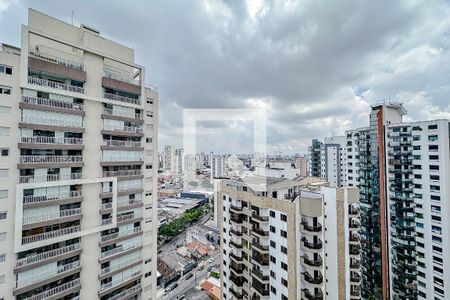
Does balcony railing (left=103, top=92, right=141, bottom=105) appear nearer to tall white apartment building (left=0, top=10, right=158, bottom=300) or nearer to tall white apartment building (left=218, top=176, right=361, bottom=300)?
tall white apartment building (left=0, top=10, right=158, bottom=300)

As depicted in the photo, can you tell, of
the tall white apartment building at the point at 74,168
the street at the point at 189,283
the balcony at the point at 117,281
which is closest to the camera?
the tall white apartment building at the point at 74,168

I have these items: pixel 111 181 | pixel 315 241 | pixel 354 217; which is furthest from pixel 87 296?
pixel 354 217

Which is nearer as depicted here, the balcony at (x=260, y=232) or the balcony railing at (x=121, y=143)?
the balcony railing at (x=121, y=143)

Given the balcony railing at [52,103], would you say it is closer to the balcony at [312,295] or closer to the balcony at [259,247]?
the balcony at [259,247]

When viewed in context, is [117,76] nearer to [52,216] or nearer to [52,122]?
[52,122]

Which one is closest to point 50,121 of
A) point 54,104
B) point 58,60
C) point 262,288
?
point 54,104

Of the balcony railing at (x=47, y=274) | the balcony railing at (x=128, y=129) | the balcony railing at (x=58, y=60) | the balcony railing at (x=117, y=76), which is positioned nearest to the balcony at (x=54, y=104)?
the balcony railing at (x=128, y=129)

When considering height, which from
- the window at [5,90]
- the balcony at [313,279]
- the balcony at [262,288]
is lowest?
the balcony at [262,288]
